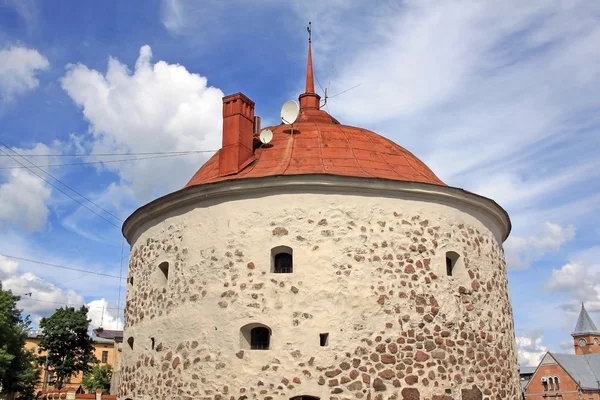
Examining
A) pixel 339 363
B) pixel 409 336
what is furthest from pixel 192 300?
pixel 409 336

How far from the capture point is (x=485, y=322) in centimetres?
1164

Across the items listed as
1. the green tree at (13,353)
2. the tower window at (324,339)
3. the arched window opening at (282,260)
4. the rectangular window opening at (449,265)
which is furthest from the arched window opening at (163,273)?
the green tree at (13,353)

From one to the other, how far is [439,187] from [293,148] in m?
3.16

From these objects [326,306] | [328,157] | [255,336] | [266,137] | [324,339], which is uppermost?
[266,137]

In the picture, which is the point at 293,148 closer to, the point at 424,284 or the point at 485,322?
the point at 424,284

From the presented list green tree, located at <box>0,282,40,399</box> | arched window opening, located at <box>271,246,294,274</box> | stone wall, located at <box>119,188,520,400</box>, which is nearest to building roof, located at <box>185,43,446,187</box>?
stone wall, located at <box>119,188,520,400</box>

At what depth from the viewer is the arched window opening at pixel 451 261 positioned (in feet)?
38.2

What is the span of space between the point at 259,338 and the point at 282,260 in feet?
4.89

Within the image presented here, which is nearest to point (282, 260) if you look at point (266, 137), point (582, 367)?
point (266, 137)

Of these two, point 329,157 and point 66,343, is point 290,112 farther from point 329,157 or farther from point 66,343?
point 66,343

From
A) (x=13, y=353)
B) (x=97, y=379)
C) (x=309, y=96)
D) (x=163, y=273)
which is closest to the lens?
(x=163, y=273)

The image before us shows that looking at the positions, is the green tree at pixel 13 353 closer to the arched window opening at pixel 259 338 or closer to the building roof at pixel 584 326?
the arched window opening at pixel 259 338

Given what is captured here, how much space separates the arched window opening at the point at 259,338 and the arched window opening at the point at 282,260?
1102mm

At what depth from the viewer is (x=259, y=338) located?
10789 millimetres
